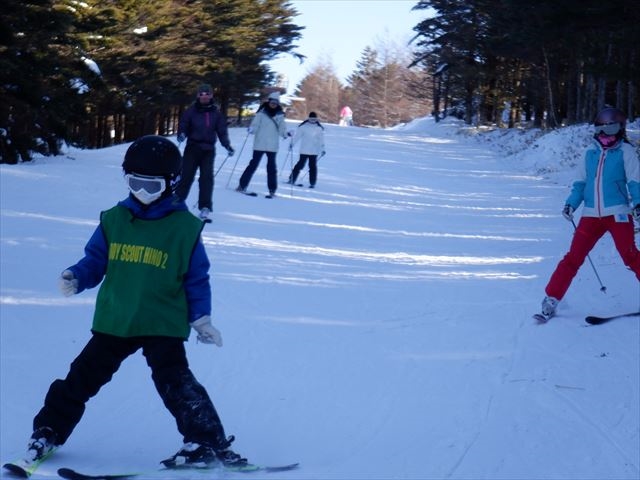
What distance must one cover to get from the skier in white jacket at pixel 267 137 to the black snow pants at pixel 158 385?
12.4 meters

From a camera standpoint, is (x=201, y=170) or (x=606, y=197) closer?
(x=606, y=197)

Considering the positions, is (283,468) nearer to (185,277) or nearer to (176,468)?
(176,468)

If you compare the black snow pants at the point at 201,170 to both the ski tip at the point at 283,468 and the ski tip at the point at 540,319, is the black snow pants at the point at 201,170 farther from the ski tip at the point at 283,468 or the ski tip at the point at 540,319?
the ski tip at the point at 283,468

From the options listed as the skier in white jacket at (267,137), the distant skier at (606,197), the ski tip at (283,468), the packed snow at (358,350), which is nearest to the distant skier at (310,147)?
the skier in white jacket at (267,137)

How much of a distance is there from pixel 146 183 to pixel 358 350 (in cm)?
325

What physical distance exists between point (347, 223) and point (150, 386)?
8.95 m

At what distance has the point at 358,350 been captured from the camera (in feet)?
24.2

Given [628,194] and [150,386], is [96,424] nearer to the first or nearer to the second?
[150,386]

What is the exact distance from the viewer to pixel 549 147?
28453 millimetres

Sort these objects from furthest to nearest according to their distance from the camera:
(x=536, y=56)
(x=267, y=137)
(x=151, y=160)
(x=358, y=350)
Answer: (x=536, y=56)
(x=267, y=137)
(x=358, y=350)
(x=151, y=160)

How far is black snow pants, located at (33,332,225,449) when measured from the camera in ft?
15.2

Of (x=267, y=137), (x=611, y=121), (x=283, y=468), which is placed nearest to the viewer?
(x=283, y=468)

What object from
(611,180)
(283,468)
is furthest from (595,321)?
(283,468)

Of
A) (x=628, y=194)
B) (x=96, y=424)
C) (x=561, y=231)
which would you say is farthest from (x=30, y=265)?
(x=561, y=231)
